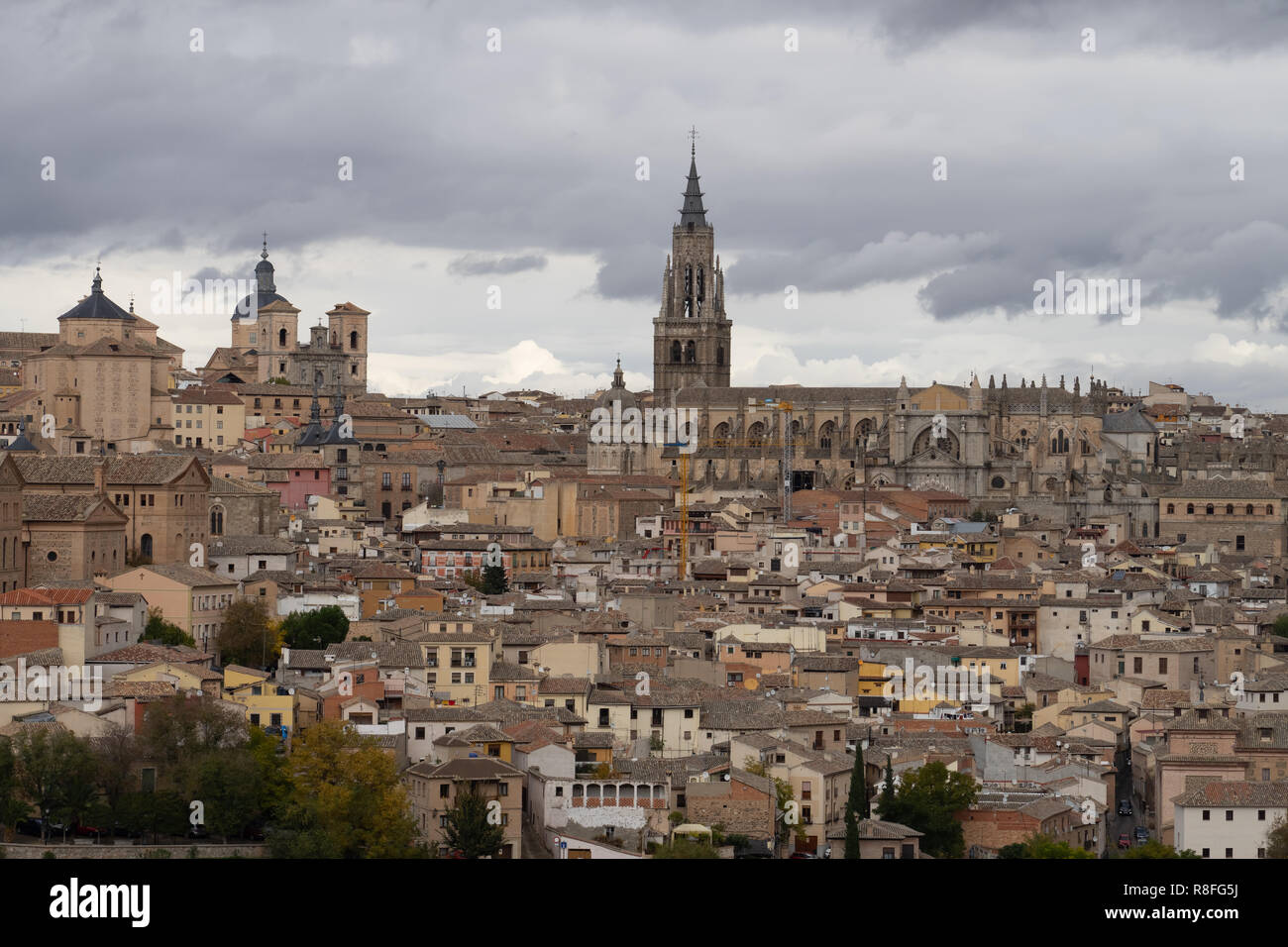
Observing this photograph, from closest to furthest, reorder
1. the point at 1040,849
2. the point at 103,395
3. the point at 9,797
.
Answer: the point at 9,797 → the point at 1040,849 → the point at 103,395

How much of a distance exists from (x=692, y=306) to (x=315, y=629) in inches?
2875

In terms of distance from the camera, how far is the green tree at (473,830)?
29.8 m

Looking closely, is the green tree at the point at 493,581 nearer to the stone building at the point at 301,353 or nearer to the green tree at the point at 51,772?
the green tree at the point at 51,772

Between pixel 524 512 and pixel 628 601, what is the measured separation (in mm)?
25111

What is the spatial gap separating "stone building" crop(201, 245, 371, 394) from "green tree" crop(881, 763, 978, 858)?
267 feet

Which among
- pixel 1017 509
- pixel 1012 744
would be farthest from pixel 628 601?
pixel 1017 509

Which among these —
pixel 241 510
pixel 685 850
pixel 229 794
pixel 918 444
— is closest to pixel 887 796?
pixel 685 850

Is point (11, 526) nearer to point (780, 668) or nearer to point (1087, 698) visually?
point (780, 668)

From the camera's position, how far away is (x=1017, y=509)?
86.1 m

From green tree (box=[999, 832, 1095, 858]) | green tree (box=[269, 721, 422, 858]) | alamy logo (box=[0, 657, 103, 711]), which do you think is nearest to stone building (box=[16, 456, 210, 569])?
alamy logo (box=[0, 657, 103, 711])

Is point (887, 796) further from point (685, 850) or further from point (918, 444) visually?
point (918, 444)

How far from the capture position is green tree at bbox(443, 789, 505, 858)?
2978 cm
